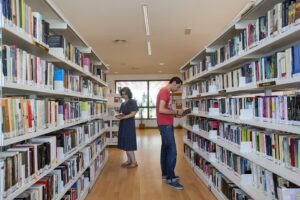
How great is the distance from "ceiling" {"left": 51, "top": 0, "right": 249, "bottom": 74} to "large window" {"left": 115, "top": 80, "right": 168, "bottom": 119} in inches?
232

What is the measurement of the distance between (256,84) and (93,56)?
2.93 meters

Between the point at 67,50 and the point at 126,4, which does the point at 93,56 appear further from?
the point at 67,50

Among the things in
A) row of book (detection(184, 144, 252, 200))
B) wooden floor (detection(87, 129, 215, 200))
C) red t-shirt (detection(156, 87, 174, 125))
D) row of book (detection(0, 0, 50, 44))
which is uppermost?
row of book (detection(0, 0, 50, 44))

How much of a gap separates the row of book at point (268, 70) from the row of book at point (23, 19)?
1.83m

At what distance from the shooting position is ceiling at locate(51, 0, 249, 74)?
4.25 m

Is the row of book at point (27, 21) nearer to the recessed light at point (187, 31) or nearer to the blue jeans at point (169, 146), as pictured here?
the blue jeans at point (169, 146)

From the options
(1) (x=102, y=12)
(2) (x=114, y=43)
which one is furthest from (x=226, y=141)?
(2) (x=114, y=43)

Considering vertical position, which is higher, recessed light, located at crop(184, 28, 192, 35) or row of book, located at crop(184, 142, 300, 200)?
recessed light, located at crop(184, 28, 192, 35)

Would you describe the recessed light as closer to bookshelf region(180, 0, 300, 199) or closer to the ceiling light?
the ceiling light

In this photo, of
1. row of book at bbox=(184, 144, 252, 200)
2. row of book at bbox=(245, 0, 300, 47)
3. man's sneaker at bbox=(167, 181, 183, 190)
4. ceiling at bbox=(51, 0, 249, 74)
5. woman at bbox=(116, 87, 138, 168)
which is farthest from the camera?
woman at bbox=(116, 87, 138, 168)

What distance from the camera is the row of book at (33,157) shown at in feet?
4.91

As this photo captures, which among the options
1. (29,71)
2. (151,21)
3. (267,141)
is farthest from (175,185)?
(151,21)

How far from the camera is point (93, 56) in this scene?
4457 millimetres

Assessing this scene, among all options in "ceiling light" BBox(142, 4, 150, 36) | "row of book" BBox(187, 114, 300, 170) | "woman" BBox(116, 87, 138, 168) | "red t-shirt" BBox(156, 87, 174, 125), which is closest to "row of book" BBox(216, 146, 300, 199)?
"row of book" BBox(187, 114, 300, 170)
